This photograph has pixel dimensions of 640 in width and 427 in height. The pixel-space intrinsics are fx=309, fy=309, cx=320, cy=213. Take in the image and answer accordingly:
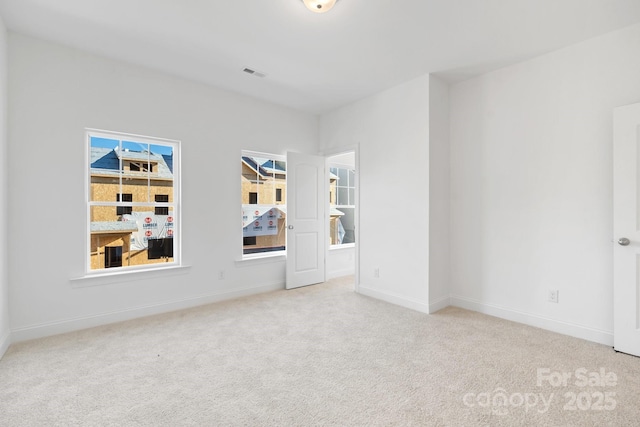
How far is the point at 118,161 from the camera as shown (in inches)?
134

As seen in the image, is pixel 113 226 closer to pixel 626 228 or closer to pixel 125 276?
pixel 125 276

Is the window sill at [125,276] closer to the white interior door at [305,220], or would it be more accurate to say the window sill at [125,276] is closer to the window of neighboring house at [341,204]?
the white interior door at [305,220]

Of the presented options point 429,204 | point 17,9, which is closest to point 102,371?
point 17,9

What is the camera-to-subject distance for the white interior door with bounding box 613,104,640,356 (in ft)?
8.12

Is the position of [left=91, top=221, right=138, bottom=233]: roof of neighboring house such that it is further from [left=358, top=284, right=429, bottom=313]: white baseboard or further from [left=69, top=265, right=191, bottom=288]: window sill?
[left=358, top=284, right=429, bottom=313]: white baseboard

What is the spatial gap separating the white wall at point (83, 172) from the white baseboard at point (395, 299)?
1.58m

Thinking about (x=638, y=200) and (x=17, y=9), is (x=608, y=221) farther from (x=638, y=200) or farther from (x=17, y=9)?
(x=17, y=9)

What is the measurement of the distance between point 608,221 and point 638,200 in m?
0.29

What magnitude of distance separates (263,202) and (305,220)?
2.29ft

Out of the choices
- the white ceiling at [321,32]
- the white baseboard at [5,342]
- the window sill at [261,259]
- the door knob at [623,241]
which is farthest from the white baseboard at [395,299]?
the white baseboard at [5,342]

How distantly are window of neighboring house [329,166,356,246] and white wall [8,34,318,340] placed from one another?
2.01 meters

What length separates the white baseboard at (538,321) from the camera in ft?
9.02

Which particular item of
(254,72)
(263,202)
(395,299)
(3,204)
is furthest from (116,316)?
(395,299)

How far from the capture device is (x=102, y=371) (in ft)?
7.41
